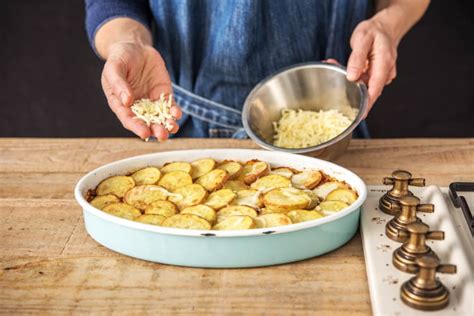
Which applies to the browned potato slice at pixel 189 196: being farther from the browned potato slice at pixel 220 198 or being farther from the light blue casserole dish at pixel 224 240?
the light blue casserole dish at pixel 224 240

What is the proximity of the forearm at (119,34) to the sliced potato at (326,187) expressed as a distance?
0.67m

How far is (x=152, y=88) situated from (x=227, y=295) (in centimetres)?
77

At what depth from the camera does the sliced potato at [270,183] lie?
154 centimetres

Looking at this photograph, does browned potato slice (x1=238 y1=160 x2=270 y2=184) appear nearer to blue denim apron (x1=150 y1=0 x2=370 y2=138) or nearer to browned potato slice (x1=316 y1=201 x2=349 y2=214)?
browned potato slice (x1=316 y1=201 x2=349 y2=214)

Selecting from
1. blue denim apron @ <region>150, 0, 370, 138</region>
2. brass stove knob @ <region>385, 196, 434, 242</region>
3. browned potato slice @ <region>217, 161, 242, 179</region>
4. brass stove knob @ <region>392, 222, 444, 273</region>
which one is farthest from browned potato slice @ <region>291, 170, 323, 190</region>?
blue denim apron @ <region>150, 0, 370, 138</region>

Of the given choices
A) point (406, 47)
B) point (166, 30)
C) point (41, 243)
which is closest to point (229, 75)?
point (166, 30)

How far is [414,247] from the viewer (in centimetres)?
125

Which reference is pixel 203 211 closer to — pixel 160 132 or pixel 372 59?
pixel 160 132

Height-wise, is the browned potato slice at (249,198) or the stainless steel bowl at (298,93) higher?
the browned potato slice at (249,198)

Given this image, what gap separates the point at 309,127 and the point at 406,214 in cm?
60

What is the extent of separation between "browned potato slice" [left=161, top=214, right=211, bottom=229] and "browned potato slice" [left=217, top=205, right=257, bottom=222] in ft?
0.17

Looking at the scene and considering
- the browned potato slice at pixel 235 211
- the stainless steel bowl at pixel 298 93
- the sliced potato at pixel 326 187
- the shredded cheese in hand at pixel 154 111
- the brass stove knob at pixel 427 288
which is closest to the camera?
the brass stove knob at pixel 427 288

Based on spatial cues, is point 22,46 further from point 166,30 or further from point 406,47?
point 406,47

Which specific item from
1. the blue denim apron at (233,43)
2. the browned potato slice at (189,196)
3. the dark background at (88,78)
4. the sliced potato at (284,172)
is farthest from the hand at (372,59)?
the dark background at (88,78)
